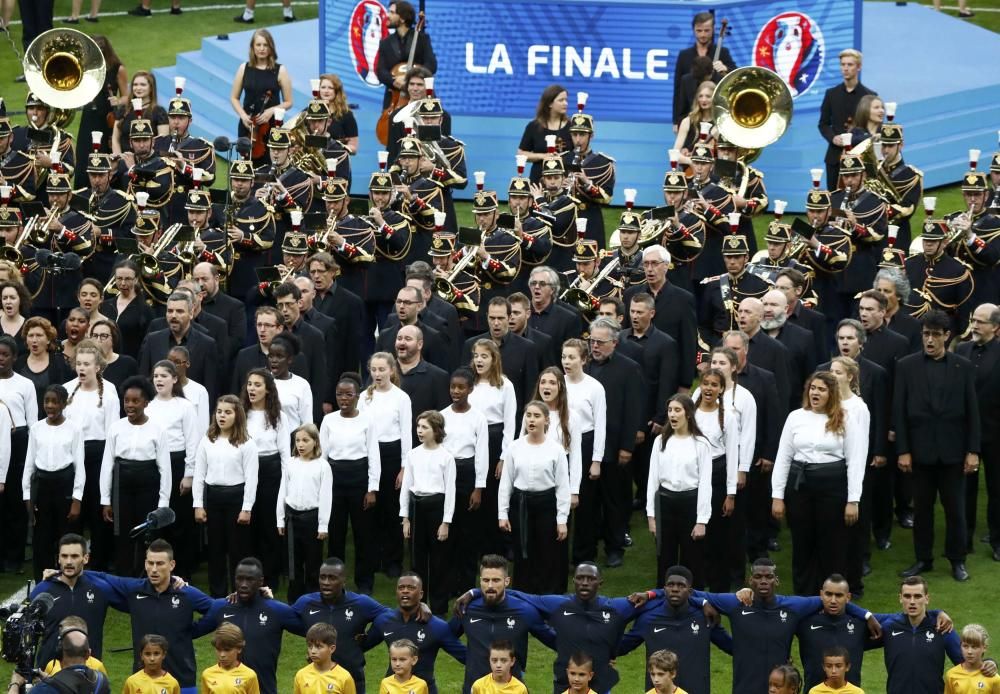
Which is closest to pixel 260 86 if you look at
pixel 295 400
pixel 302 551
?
pixel 295 400

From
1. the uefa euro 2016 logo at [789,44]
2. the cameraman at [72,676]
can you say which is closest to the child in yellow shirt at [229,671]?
the cameraman at [72,676]

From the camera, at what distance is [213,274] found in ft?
48.7

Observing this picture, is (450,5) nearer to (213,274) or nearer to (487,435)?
(213,274)

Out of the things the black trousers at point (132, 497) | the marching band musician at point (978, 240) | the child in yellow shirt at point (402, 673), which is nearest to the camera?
the child in yellow shirt at point (402, 673)

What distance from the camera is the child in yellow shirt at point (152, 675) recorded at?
10.9 meters

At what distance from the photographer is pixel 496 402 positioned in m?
13.4

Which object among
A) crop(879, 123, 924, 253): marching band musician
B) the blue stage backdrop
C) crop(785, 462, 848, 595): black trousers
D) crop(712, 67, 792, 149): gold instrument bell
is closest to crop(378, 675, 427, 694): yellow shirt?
crop(785, 462, 848, 595): black trousers

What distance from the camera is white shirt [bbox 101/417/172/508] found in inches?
509

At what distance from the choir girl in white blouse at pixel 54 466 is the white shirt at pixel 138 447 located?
21 centimetres

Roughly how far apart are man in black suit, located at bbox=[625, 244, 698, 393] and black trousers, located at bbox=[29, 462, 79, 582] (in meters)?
3.85

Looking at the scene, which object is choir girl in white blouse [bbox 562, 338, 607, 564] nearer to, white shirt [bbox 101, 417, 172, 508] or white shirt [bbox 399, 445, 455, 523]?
white shirt [bbox 399, 445, 455, 523]

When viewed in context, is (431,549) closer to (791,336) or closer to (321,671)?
(321,671)

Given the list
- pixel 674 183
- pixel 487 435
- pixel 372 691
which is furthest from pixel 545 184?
pixel 372 691

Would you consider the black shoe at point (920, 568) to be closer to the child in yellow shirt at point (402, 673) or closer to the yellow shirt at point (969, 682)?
the yellow shirt at point (969, 682)
